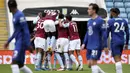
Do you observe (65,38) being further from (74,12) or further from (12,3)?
(74,12)

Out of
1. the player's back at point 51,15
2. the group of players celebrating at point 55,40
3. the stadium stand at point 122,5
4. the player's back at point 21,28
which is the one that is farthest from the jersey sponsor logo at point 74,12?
the player's back at point 21,28

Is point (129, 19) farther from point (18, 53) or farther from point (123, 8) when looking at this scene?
point (18, 53)

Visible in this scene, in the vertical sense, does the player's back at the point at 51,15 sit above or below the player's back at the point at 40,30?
above

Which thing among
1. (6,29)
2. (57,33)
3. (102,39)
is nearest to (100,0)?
(6,29)

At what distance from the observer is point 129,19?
34.7m

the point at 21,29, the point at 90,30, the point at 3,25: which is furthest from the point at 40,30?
the point at 3,25

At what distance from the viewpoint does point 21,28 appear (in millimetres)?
12844

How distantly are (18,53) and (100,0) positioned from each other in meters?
20.1

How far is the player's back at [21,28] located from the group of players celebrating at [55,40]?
625cm

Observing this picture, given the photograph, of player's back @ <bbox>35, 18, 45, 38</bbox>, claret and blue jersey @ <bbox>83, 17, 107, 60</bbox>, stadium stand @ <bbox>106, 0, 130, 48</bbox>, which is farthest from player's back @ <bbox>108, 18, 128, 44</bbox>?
stadium stand @ <bbox>106, 0, 130, 48</bbox>

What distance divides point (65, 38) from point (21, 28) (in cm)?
683

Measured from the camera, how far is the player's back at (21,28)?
41.9ft

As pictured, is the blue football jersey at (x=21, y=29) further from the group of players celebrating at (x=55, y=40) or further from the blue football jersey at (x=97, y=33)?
the group of players celebrating at (x=55, y=40)

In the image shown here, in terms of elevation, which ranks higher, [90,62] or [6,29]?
[90,62]
